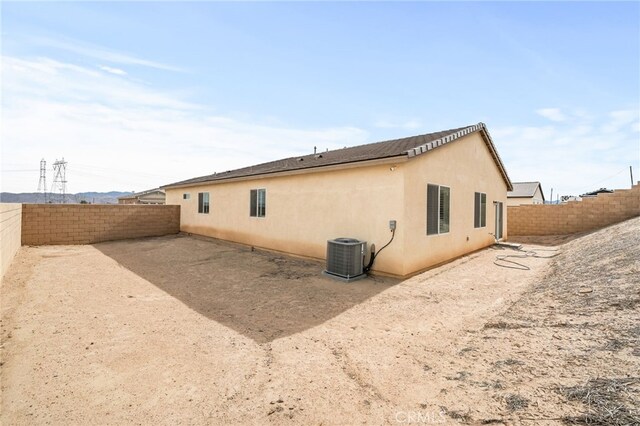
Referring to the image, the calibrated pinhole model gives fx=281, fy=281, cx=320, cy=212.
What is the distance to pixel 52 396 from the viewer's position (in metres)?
2.58

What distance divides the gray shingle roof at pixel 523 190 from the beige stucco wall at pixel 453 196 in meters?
22.0

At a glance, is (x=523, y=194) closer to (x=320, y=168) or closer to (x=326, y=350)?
(x=320, y=168)

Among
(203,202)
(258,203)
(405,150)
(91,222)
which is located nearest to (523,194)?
(405,150)

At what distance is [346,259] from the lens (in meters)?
6.92

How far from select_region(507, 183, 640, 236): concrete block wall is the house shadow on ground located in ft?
43.0

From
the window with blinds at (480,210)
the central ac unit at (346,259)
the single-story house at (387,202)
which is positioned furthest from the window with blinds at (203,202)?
the window with blinds at (480,210)

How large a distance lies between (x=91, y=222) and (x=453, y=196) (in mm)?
15696

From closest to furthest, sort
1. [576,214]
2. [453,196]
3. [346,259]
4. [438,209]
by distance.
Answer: [346,259] → [438,209] → [453,196] → [576,214]

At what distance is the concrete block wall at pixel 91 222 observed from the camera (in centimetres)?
1173

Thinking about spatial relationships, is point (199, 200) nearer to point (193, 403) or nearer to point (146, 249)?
point (146, 249)

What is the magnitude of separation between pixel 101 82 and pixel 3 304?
7792 millimetres

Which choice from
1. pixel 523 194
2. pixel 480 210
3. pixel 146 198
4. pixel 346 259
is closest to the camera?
pixel 346 259

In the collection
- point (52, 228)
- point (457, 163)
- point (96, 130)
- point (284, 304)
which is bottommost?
point (284, 304)

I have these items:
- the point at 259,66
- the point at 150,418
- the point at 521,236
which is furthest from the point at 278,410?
the point at 521,236
